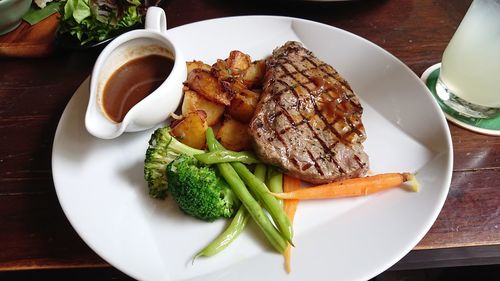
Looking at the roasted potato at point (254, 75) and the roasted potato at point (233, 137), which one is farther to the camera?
the roasted potato at point (254, 75)

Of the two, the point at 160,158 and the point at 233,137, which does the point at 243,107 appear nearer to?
the point at 233,137

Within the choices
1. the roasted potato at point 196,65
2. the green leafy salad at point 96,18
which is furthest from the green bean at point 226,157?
the green leafy salad at point 96,18

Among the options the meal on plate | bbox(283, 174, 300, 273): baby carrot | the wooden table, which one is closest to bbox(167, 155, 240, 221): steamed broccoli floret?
the meal on plate

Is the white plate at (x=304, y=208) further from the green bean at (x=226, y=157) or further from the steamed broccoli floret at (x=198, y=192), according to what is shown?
the green bean at (x=226, y=157)

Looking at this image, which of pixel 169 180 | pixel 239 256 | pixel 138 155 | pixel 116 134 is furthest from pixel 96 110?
pixel 239 256

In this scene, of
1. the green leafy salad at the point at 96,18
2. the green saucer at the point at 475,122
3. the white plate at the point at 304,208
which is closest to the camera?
the white plate at the point at 304,208

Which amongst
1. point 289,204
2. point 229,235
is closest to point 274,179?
point 289,204

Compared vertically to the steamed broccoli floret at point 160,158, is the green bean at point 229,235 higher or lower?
lower
